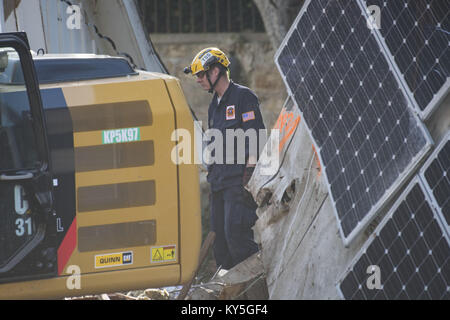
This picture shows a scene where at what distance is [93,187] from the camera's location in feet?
17.9

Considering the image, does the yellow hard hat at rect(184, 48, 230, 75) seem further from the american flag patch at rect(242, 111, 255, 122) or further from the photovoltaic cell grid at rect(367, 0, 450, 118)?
the photovoltaic cell grid at rect(367, 0, 450, 118)

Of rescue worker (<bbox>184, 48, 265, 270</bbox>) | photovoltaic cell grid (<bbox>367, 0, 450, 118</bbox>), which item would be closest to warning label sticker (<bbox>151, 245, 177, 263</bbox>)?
rescue worker (<bbox>184, 48, 265, 270</bbox>)

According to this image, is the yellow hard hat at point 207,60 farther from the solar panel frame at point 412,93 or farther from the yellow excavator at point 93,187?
the solar panel frame at point 412,93

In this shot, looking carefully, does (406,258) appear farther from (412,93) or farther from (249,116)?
(249,116)

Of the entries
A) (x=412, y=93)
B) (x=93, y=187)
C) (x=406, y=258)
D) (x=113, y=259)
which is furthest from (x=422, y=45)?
(x=113, y=259)

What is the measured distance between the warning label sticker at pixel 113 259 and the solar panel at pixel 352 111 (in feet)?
4.76

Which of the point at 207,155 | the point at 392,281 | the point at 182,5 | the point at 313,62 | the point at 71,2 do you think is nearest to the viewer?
the point at 392,281

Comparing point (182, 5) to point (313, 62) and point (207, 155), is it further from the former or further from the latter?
point (313, 62)

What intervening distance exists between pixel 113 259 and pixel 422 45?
2.48 meters

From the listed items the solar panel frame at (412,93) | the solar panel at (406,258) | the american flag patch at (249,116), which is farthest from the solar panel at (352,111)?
the american flag patch at (249,116)

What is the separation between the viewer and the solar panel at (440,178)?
4.81m

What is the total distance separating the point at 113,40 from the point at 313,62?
3134mm

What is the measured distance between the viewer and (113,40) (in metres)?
8.62
